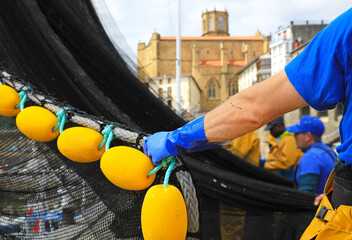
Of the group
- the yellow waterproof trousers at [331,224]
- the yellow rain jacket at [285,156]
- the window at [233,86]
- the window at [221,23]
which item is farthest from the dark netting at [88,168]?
the window at [221,23]

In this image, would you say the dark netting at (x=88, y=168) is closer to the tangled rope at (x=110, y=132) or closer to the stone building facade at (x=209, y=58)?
the tangled rope at (x=110, y=132)

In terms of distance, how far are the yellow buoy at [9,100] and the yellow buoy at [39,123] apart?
15 centimetres

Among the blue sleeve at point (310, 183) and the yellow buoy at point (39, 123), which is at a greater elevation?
the yellow buoy at point (39, 123)

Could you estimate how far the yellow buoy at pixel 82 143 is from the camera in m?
1.52

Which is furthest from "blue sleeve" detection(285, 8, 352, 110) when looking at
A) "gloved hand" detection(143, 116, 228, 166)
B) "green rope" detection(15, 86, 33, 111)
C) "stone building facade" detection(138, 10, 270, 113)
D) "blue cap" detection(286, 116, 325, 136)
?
"stone building facade" detection(138, 10, 270, 113)

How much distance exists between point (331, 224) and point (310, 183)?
6.74 feet

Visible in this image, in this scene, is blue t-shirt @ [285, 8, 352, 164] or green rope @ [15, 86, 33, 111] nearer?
blue t-shirt @ [285, 8, 352, 164]

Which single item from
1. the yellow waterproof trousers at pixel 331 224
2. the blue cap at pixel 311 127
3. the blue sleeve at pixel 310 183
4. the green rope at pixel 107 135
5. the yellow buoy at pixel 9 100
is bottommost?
the blue sleeve at pixel 310 183

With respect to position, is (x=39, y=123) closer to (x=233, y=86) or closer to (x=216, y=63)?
(x=233, y=86)

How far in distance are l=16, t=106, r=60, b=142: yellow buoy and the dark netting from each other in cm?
8

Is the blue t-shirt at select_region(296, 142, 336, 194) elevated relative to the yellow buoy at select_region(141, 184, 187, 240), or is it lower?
lower

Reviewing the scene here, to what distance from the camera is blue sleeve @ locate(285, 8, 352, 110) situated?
1.11m

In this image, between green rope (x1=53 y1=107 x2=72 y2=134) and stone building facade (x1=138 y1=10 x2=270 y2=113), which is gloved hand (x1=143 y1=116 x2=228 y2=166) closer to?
green rope (x1=53 y1=107 x2=72 y2=134)

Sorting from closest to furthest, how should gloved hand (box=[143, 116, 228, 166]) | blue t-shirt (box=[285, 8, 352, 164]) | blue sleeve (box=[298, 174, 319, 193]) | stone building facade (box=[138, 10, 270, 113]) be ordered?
blue t-shirt (box=[285, 8, 352, 164]) → gloved hand (box=[143, 116, 228, 166]) → blue sleeve (box=[298, 174, 319, 193]) → stone building facade (box=[138, 10, 270, 113])
